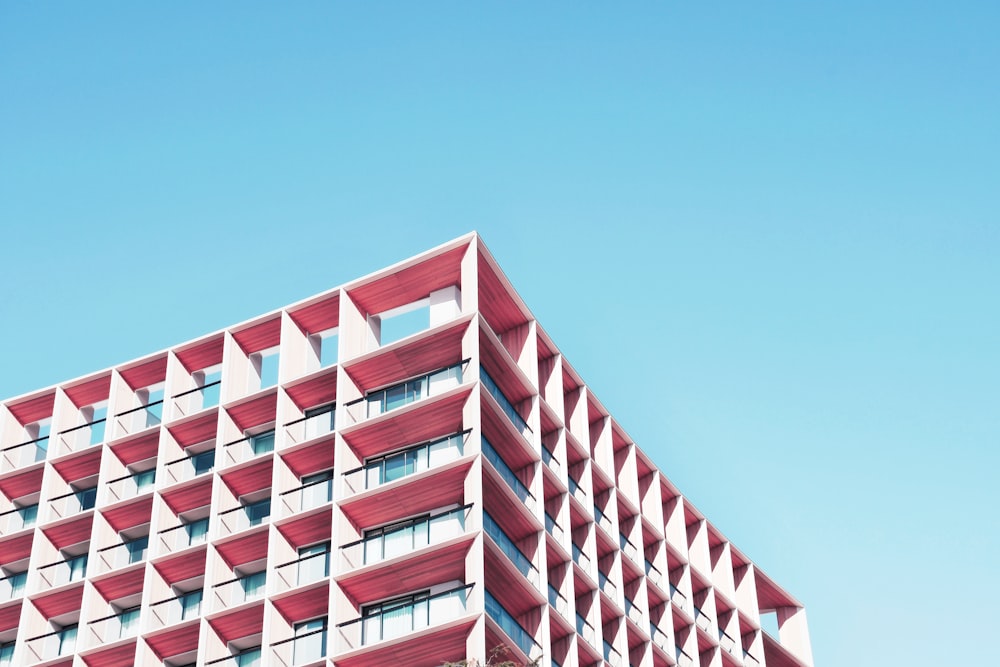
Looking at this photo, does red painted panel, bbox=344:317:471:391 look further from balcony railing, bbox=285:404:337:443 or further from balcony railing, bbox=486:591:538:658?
balcony railing, bbox=486:591:538:658

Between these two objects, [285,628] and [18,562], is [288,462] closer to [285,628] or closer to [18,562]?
[285,628]

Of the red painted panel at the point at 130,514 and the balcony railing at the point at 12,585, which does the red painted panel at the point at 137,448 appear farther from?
the balcony railing at the point at 12,585

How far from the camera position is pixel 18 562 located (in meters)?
72.7

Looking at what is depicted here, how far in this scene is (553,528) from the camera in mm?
67125

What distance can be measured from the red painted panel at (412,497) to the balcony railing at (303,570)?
7.10 ft

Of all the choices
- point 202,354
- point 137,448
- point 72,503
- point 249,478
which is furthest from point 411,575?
point 72,503

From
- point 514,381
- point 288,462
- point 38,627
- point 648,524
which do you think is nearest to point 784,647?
point 648,524

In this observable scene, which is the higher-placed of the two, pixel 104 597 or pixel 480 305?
pixel 480 305

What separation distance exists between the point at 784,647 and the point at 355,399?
38878 millimetres

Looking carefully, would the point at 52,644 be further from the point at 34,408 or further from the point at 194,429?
the point at 34,408

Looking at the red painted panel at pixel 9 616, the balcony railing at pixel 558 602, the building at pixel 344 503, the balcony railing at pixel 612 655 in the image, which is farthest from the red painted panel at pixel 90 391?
the balcony railing at pixel 612 655

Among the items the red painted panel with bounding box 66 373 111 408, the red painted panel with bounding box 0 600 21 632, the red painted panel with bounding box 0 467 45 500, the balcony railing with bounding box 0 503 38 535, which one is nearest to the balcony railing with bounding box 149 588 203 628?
the red painted panel with bounding box 0 600 21 632

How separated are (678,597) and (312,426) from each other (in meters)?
25.2

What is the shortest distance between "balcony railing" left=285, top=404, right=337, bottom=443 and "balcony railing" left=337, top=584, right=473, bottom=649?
32.4 feet
